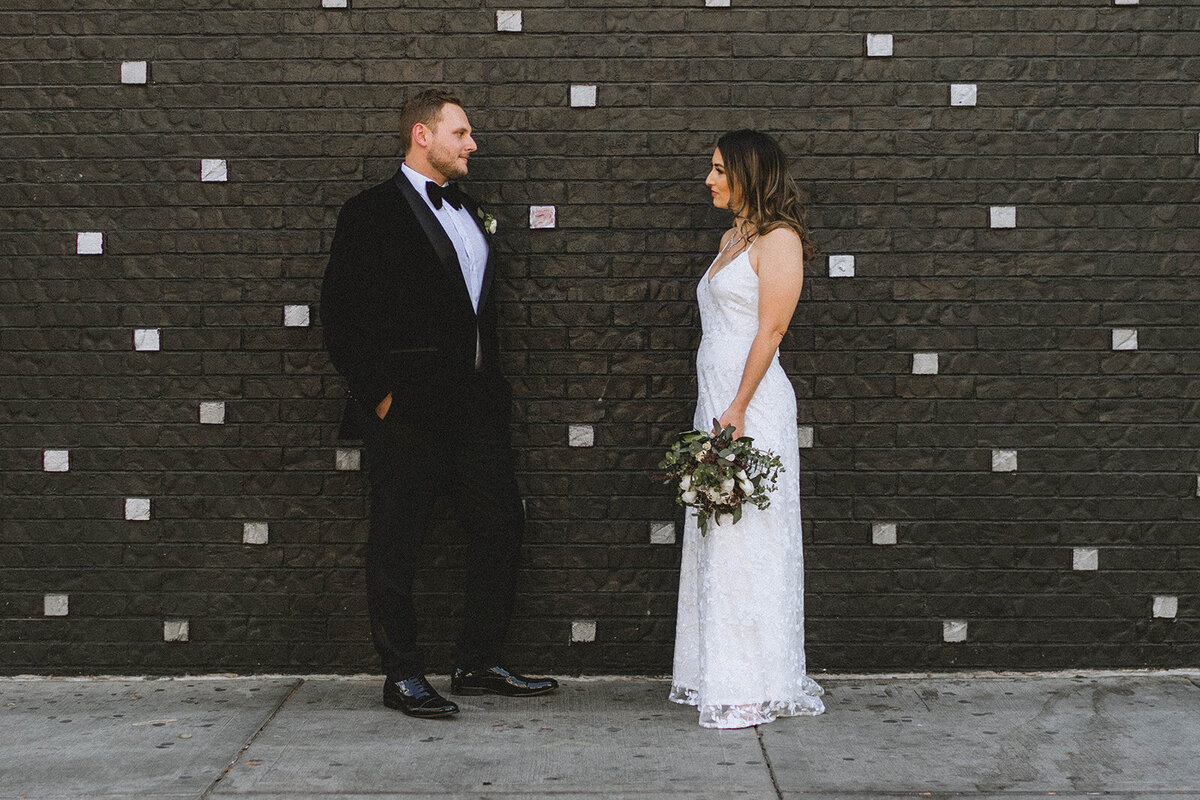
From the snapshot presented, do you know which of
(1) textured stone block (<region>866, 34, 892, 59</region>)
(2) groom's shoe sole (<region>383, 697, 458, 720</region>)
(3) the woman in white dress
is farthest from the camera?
(1) textured stone block (<region>866, 34, 892, 59</region>)

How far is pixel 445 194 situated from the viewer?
469 cm

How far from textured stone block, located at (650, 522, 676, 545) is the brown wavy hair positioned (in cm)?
141

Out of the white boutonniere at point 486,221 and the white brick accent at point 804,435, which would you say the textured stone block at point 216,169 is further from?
the white brick accent at point 804,435

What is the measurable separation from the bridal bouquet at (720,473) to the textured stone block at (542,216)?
1262 mm

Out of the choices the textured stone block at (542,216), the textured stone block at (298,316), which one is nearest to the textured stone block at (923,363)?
the textured stone block at (542,216)

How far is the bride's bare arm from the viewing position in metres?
4.41

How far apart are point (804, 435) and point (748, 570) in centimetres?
91

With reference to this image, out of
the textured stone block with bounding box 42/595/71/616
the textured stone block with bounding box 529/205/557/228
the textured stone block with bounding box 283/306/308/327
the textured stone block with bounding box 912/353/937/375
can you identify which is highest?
the textured stone block with bounding box 529/205/557/228

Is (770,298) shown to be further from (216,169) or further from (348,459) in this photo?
(216,169)

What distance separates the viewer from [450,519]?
519 centimetres

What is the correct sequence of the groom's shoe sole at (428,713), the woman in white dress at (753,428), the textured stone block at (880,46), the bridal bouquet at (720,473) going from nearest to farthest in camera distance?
1. the bridal bouquet at (720,473)
2. the woman in white dress at (753,428)
3. the groom's shoe sole at (428,713)
4. the textured stone block at (880,46)

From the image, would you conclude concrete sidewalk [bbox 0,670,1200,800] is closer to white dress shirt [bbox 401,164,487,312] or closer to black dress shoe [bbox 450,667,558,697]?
black dress shoe [bbox 450,667,558,697]

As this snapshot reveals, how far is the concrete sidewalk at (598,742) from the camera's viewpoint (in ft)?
12.6

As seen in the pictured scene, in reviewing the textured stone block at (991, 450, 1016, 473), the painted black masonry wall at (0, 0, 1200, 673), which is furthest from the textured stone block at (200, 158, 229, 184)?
the textured stone block at (991, 450, 1016, 473)
